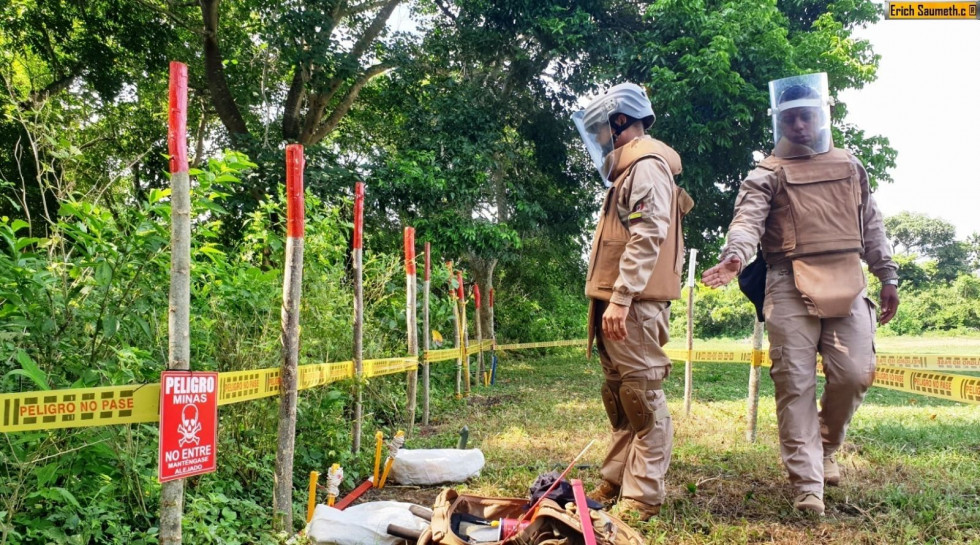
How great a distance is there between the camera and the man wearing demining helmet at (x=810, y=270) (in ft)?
9.87

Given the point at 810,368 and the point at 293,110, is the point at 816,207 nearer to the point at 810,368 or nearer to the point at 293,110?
the point at 810,368

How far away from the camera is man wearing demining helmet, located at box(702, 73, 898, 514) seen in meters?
3.01

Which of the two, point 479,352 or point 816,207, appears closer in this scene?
point 816,207

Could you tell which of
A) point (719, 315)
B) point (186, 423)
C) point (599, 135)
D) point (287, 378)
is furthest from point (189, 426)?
point (719, 315)

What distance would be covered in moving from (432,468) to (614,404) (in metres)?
1.18

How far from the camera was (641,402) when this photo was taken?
2977mm

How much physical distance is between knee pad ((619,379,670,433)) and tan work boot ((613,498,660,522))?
34 centimetres

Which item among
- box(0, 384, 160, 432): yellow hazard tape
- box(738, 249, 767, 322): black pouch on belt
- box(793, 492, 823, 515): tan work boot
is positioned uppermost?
box(738, 249, 767, 322): black pouch on belt

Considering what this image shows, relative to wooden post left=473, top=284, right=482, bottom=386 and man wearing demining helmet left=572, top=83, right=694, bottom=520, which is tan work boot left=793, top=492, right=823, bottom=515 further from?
wooden post left=473, top=284, right=482, bottom=386

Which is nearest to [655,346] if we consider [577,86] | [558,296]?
[577,86]

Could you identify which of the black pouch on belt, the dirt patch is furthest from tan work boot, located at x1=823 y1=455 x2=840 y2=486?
the dirt patch

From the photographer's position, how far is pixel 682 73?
30.8 feet

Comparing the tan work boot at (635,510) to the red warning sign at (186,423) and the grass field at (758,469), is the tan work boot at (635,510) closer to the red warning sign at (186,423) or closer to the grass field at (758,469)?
the grass field at (758,469)

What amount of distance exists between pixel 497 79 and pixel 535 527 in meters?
10.1
